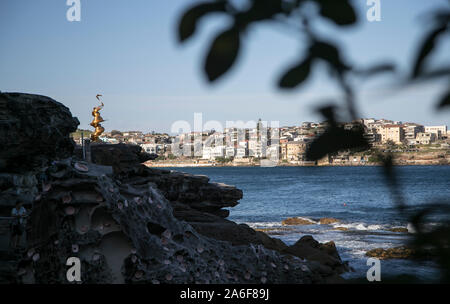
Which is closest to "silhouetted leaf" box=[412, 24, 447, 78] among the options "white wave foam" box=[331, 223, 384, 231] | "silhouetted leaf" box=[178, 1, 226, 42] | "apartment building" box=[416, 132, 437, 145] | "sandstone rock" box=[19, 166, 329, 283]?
"silhouetted leaf" box=[178, 1, 226, 42]

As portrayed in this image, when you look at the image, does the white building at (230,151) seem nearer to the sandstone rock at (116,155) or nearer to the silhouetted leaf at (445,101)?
the sandstone rock at (116,155)

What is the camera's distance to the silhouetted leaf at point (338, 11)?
0.46 m

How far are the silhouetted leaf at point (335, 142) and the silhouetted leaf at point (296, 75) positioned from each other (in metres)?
0.07

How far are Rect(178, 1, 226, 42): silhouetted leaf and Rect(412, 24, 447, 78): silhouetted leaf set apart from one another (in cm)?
21

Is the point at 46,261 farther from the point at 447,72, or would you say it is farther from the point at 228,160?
the point at 228,160

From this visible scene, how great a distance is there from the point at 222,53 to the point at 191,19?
5 centimetres

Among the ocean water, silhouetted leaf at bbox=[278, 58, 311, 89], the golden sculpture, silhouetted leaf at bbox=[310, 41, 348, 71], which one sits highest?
the golden sculpture

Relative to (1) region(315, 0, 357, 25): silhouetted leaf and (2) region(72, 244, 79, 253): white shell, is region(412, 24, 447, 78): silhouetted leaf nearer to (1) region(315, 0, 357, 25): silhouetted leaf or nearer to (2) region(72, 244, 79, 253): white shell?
(1) region(315, 0, 357, 25): silhouetted leaf

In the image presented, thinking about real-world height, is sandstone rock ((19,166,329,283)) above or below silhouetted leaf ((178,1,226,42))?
below

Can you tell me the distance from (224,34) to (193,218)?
14039 mm

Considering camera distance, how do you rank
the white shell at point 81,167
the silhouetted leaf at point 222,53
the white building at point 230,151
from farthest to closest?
the white building at point 230,151, the white shell at point 81,167, the silhouetted leaf at point 222,53

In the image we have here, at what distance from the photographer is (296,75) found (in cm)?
49

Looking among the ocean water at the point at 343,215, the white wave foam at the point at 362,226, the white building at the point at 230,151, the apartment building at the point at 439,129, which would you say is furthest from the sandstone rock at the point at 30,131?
the white building at the point at 230,151

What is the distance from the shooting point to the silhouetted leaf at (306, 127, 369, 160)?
0.52m
